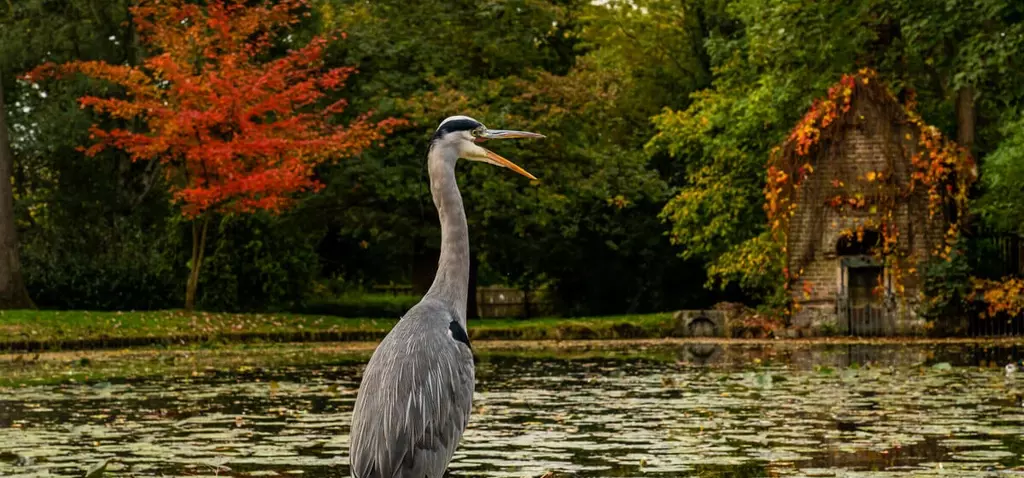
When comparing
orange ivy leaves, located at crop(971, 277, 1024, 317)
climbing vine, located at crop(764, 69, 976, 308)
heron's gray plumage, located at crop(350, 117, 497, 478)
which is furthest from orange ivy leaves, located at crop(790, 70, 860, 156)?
heron's gray plumage, located at crop(350, 117, 497, 478)

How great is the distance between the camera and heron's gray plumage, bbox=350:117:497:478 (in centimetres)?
700

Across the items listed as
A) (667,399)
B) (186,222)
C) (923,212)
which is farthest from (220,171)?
(667,399)

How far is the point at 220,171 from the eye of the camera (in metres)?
30.4

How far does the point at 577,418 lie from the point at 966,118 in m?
20.3

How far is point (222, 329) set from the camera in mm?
28953

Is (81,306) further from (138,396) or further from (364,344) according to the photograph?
(138,396)

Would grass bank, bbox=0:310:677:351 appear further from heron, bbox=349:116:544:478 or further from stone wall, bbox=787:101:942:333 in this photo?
heron, bbox=349:116:544:478

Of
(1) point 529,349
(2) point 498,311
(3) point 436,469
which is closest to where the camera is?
(3) point 436,469

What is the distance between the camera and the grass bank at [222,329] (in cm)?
2670

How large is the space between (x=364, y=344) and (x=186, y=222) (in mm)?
6558

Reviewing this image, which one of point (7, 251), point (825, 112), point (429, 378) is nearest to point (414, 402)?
point (429, 378)

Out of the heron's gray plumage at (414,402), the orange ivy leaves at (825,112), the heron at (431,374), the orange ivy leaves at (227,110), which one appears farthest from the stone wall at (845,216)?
the heron's gray plumage at (414,402)

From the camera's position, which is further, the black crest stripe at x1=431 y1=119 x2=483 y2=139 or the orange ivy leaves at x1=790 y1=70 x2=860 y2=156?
the orange ivy leaves at x1=790 y1=70 x2=860 y2=156

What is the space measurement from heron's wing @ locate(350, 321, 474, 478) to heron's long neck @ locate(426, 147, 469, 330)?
390mm
